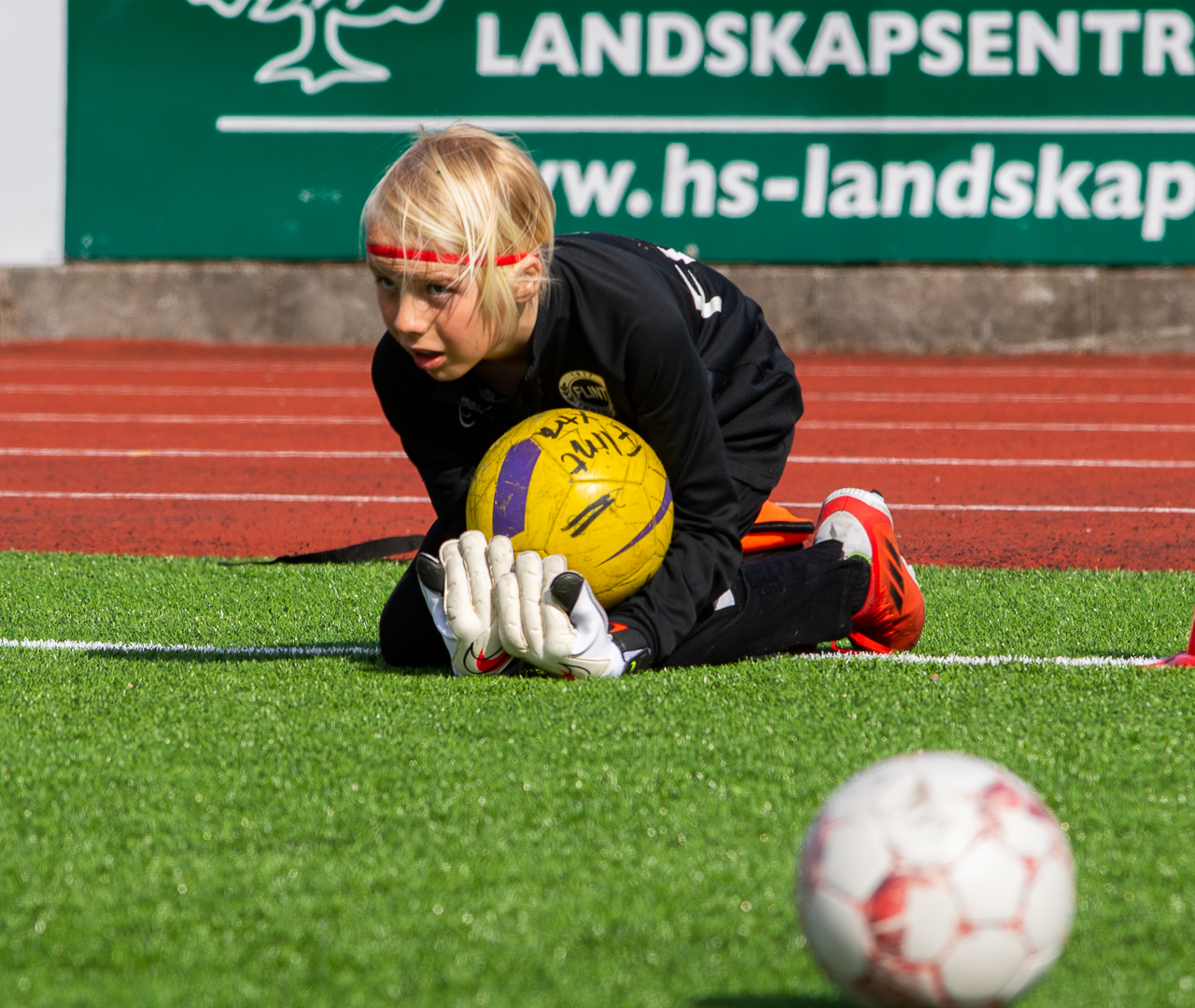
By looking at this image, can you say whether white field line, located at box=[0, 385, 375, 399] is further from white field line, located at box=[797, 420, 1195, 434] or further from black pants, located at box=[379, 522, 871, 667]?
black pants, located at box=[379, 522, 871, 667]

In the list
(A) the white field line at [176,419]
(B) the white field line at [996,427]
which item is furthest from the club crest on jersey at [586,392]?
(A) the white field line at [176,419]

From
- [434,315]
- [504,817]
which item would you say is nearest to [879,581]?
[434,315]

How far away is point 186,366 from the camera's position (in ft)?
44.7

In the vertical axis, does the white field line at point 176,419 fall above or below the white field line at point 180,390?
above

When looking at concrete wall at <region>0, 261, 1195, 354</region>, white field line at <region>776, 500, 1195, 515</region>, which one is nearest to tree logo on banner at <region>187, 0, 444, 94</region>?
concrete wall at <region>0, 261, 1195, 354</region>

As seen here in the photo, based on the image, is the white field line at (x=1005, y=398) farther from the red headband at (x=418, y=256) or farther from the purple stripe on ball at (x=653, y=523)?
the red headband at (x=418, y=256)

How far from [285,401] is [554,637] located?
8.37 m

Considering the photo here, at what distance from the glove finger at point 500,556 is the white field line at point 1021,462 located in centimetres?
534

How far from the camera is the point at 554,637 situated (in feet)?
9.99

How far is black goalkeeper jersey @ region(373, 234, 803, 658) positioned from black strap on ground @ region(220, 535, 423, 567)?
5.66 feet

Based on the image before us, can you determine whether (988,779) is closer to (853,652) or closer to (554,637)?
(554,637)

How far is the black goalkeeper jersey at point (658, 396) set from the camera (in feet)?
10.2

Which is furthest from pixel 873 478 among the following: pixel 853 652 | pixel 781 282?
pixel 781 282

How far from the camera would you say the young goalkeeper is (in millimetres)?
2926
